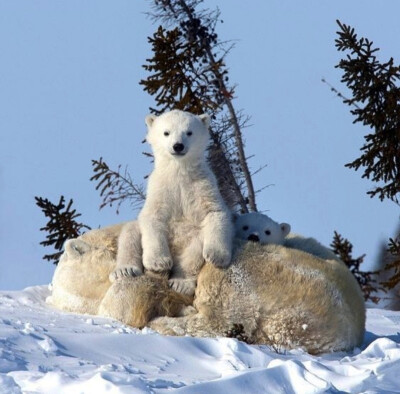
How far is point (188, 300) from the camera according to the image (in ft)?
25.6

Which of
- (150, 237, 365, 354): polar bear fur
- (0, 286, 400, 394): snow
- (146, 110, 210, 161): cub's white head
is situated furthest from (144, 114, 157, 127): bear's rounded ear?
(0, 286, 400, 394): snow

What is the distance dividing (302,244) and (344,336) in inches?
57.3

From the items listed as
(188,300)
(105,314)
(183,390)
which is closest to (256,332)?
(188,300)

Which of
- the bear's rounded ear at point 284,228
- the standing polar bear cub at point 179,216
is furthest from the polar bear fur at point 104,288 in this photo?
the bear's rounded ear at point 284,228

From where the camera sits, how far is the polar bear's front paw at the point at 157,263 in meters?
7.84

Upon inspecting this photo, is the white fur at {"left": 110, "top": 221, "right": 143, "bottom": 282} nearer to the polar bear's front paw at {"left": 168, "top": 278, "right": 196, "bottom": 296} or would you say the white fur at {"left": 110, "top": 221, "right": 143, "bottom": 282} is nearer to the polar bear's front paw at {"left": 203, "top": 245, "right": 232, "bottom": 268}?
the polar bear's front paw at {"left": 168, "top": 278, "right": 196, "bottom": 296}

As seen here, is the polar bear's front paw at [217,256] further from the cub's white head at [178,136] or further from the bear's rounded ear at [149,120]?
the bear's rounded ear at [149,120]

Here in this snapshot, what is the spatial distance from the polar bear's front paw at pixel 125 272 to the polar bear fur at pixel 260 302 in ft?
0.18

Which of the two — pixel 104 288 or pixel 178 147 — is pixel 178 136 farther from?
pixel 104 288

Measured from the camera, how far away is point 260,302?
7613 millimetres

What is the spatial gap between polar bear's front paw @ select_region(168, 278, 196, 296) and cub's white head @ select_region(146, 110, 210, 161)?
1.24m

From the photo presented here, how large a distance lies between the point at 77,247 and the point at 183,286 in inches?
53.8

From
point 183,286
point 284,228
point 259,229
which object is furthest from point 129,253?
point 284,228

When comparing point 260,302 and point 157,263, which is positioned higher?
point 157,263
